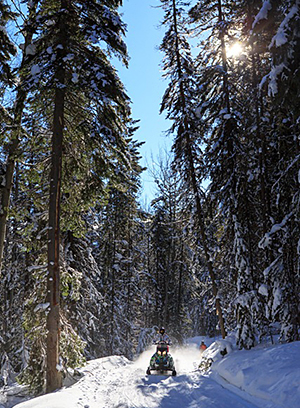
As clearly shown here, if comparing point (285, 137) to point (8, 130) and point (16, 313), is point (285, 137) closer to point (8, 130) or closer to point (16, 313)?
point (8, 130)

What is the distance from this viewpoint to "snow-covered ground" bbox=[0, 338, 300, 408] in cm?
664

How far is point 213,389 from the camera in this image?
27.5 ft

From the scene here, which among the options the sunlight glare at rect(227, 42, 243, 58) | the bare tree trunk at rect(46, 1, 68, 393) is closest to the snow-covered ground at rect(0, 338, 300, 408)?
the bare tree trunk at rect(46, 1, 68, 393)

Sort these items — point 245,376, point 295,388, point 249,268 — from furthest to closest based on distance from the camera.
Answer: point 249,268, point 245,376, point 295,388

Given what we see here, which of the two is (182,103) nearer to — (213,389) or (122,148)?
(122,148)

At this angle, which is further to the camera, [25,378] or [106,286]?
[106,286]

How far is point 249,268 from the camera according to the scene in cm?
1198

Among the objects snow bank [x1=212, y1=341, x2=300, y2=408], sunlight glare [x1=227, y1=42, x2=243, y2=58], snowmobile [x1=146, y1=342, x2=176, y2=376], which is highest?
sunlight glare [x1=227, y1=42, x2=243, y2=58]

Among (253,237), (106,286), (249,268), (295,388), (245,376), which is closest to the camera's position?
(295,388)

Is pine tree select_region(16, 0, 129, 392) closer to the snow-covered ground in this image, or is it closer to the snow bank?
the snow-covered ground

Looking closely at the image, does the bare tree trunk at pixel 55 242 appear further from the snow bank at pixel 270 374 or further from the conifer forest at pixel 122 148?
the snow bank at pixel 270 374

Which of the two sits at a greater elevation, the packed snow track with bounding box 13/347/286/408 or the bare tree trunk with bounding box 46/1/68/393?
the bare tree trunk with bounding box 46/1/68/393

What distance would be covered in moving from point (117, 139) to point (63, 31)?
12.3 feet

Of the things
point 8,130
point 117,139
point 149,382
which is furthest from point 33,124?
point 149,382
